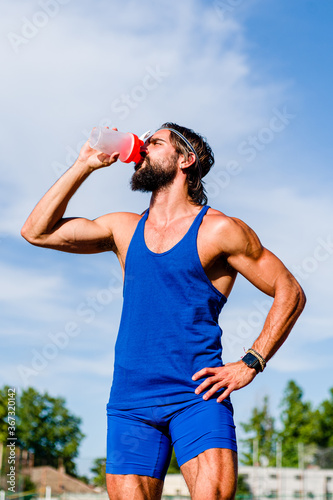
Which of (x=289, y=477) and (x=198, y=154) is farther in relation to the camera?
(x=289, y=477)

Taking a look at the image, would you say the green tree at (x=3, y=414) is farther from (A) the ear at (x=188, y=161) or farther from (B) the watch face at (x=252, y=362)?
(B) the watch face at (x=252, y=362)

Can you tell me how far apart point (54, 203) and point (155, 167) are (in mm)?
682

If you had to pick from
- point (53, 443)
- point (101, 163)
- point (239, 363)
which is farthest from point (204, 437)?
point (53, 443)

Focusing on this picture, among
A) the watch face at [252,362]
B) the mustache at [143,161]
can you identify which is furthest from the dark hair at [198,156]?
the watch face at [252,362]

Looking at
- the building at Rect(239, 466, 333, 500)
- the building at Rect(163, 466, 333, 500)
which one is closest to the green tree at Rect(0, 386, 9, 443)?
the building at Rect(163, 466, 333, 500)

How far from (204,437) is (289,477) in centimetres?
4459

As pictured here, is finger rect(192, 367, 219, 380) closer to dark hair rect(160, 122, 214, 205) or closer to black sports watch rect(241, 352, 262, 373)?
black sports watch rect(241, 352, 262, 373)

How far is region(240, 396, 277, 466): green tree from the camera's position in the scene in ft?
180

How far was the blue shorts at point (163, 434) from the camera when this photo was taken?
121 inches

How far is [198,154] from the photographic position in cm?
405

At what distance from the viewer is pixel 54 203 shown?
373cm

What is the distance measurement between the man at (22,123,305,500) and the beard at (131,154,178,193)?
181 millimetres

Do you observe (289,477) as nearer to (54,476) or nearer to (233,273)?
(54,476)

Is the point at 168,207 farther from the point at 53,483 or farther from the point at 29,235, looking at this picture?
the point at 53,483
